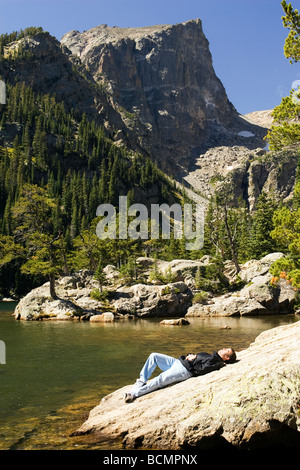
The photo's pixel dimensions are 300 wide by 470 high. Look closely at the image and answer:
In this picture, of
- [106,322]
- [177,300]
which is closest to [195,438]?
[106,322]

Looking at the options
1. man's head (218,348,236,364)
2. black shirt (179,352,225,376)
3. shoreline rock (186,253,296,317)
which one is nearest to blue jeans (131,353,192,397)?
black shirt (179,352,225,376)

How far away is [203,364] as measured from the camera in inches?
338

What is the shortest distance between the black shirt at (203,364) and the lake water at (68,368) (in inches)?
98.6

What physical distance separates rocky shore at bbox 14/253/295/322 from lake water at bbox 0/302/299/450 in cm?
786

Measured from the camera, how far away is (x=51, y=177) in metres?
127

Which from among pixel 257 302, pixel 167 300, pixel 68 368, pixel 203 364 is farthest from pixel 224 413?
pixel 167 300

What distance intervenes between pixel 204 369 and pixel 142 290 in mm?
31798

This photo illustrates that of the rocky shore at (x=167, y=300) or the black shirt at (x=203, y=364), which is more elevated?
the black shirt at (x=203, y=364)

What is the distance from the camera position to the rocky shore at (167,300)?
3603 cm

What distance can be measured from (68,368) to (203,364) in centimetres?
790

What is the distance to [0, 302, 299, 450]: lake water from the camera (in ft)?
26.2

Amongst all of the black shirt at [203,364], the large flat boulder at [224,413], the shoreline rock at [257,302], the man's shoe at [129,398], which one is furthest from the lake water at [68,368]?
the shoreline rock at [257,302]

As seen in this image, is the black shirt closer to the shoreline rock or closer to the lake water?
the lake water

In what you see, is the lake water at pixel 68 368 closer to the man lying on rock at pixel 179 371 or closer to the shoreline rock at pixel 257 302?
the man lying on rock at pixel 179 371
